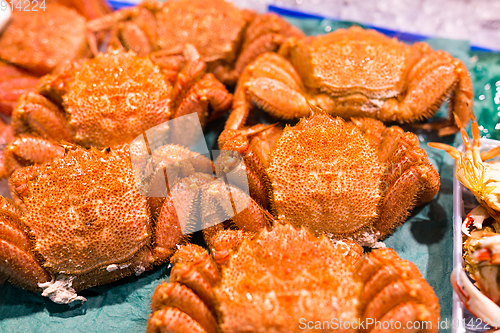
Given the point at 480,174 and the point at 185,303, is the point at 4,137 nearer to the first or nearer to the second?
the point at 185,303

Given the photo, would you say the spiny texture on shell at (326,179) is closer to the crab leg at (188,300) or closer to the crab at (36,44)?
the crab leg at (188,300)

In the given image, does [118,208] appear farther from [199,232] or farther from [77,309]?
[77,309]

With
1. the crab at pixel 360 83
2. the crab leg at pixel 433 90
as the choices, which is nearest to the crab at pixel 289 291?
the crab at pixel 360 83

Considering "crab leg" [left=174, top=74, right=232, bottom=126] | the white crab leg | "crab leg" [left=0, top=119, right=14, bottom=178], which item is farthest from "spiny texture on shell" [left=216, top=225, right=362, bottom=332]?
the white crab leg

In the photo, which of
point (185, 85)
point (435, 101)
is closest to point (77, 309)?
point (185, 85)

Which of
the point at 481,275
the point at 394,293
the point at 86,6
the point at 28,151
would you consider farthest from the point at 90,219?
the point at 86,6

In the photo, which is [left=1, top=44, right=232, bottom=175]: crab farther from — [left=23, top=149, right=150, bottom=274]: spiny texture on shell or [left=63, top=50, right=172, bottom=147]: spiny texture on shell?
[left=23, top=149, right=150, bottom=274]: spiny texture on shell
